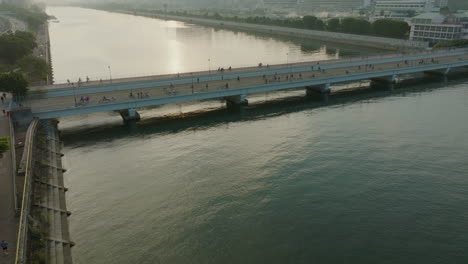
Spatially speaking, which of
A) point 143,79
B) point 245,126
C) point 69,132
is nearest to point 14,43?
point 143,79

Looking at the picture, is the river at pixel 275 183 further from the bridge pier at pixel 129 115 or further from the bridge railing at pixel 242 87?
the bridge railing at pixel 242 87

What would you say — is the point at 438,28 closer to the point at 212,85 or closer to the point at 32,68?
the point at 212,85

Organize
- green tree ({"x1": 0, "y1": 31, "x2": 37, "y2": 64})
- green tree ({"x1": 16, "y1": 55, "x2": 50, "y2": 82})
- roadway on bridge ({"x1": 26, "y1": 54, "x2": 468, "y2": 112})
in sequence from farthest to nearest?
green tree ({"x1": 0, "y1": 31, "x2": 37, "y2": 64}) → green tree ({"x1": 16, "y1": 55, "x2": 50, "y2": 82}) → roadway on bridge ({"x1": 26, "y1": 54, "x2": 468, "y2": 112})

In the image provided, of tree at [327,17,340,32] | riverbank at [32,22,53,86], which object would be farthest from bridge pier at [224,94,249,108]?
tree at [327,17,340,32]

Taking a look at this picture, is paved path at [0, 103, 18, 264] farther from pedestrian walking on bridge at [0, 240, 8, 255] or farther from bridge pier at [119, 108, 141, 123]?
bridge pier at [119, 108, 141, 123]

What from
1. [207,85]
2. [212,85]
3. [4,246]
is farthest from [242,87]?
[4,246]

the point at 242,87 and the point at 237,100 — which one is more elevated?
the point at 242,87
